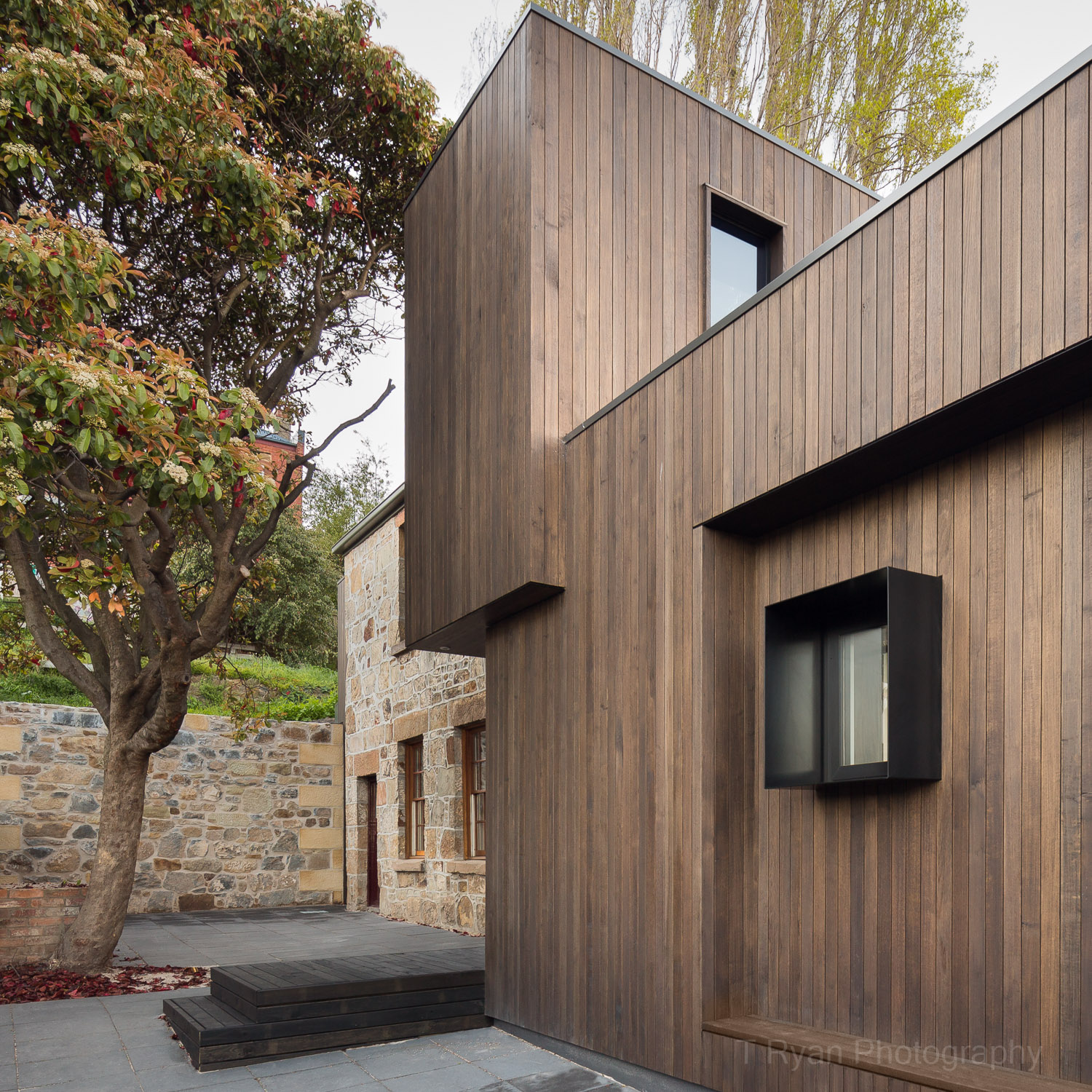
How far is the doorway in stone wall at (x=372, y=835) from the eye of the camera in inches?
464

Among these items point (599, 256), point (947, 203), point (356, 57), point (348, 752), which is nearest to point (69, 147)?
point (356, 57)

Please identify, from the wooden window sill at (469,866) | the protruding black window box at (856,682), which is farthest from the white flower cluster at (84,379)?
the wooden window sill at (469,866)

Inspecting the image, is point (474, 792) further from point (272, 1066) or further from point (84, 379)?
point (84, 379)

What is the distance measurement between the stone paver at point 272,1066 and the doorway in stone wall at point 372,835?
20.5 ft

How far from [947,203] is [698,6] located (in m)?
12.4

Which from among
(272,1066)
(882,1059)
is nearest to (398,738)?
(272,1066)

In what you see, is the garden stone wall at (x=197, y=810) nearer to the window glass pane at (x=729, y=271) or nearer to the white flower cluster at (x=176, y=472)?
the white flower cluster at (x=176, y=472)

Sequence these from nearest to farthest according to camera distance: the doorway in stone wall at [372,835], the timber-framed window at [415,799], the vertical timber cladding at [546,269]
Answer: the vertical timber cladding at [546,269], the timber-framed window at [415,799], the doorway in stone wall at [372,835]

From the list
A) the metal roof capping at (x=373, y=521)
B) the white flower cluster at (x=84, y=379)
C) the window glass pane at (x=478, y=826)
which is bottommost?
the window glass pane at (x=478, y=826)

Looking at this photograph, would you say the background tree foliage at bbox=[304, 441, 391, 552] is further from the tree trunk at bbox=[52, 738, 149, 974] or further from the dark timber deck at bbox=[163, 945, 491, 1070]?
the dark timber deck at bbox=[163, 945, 491, 1070]

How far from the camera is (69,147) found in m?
7.12

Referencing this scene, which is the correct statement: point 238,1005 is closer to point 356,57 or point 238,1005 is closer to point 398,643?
point 398,643

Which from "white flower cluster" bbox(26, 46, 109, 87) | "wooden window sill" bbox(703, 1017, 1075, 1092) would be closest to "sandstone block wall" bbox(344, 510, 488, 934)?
"wooden window sill" bbox(703, 1017, 1075, 1092)

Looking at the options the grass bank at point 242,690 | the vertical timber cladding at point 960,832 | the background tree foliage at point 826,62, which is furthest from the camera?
the background tree foliage at point 826,62
